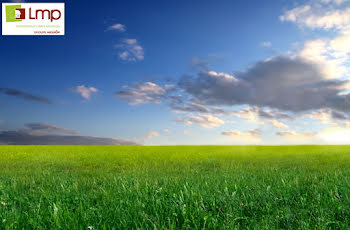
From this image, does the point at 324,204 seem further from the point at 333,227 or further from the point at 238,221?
the point at 238,221

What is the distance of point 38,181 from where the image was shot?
314 inches

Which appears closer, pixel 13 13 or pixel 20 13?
pixel 13 13

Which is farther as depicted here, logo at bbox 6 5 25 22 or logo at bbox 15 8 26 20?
logo at bbox 15 8 26 20

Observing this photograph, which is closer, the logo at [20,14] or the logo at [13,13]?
the logo at [13,13]

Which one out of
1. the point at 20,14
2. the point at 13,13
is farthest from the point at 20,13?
the point at 13,13

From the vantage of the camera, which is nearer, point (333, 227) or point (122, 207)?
point (333, 227)

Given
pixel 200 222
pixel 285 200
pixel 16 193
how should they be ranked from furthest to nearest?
pixel 16 193 < pixel 285 200 < pixel 200 222

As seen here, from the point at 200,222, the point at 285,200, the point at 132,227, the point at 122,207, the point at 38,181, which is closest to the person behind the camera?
the point at 132,227

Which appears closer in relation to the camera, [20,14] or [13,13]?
[13,13]

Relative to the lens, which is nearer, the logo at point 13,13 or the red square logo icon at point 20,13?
the logo at point 13,13

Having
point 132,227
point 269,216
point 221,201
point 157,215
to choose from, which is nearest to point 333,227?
point 269,216

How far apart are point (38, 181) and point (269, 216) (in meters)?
6.72

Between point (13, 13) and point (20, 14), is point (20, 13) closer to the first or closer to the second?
point (20, 14)

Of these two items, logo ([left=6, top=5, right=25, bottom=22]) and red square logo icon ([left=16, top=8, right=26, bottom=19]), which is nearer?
logo ([left=6, top=5, right=25, bottom=22])
